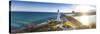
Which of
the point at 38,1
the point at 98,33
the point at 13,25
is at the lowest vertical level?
the point at 98,33

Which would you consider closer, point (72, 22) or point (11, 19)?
point (11, 19)

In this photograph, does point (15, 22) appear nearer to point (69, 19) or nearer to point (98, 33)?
point (69, 19)

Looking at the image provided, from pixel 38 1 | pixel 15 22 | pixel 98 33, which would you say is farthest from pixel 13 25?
pixel 98 33

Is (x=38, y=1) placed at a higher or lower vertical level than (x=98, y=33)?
higher
